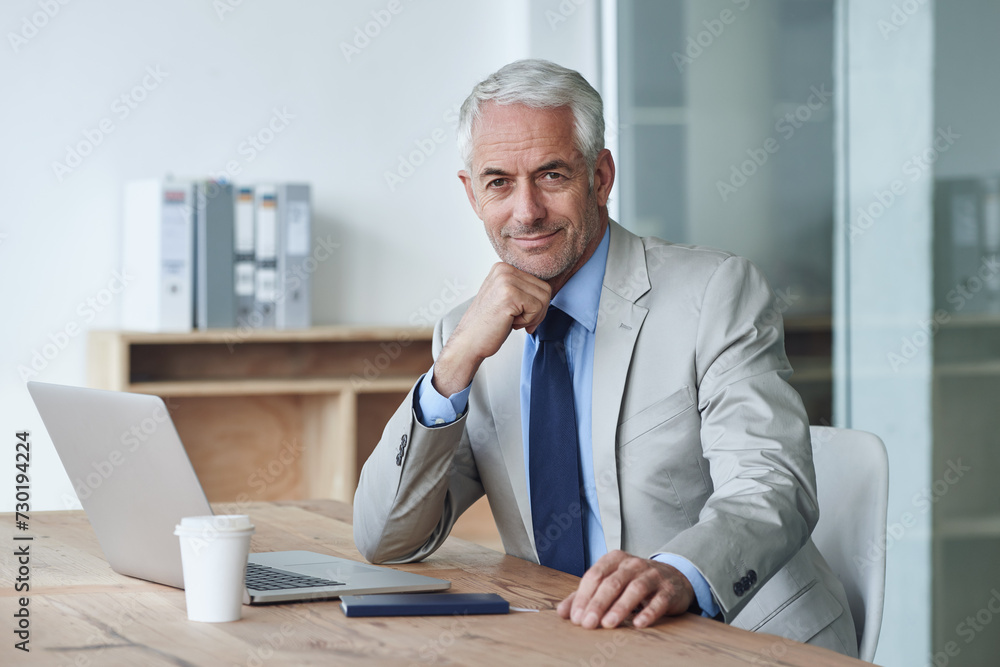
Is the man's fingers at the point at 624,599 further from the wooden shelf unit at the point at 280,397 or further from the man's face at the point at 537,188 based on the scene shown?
the wooden shelf unit at the point at 280,397

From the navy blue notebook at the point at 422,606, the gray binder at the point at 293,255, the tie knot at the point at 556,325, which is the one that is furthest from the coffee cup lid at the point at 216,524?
the gray binder at the point at 293,255

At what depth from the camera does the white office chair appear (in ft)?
4.50

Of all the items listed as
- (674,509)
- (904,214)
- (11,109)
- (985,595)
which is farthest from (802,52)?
(11,109)

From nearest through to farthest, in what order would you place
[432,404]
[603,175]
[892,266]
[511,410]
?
1. [432,404]
2. [511,410]
3. [603,175]
4. [892,266]

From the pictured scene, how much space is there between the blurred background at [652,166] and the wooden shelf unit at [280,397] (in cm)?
14

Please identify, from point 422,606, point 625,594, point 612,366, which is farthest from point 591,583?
point 612,366

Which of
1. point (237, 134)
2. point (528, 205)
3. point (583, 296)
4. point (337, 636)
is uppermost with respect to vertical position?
point (237, 134)

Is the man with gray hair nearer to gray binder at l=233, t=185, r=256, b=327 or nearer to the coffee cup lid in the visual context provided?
the coffee cup lid

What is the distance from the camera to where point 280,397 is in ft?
11.1

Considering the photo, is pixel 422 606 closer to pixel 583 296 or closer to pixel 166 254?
pixel 583 296

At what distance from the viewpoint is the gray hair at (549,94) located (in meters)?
1.54

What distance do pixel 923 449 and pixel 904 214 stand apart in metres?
0.51

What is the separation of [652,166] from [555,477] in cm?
210

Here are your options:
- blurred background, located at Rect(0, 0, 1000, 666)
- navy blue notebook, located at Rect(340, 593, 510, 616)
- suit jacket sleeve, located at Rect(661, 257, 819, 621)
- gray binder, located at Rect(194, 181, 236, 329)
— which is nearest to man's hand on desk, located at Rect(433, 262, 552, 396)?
suit jacket sleeve, located at Rect(661, 257, 819, 621)
